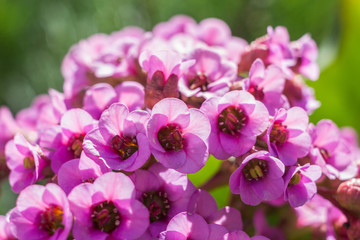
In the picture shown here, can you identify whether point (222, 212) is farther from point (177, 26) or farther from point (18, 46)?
point (18, 46)

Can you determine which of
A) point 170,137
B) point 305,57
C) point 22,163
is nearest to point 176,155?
point 170,137

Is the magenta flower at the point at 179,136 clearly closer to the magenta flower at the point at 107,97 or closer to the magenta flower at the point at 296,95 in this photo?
the magenta flower at the point at 107,97

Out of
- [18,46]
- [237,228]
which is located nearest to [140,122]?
[237,228]

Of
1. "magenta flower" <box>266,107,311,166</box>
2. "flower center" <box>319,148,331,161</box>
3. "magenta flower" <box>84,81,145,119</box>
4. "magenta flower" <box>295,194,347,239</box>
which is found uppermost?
"magenta flower" <box>84,81,145,119</box>

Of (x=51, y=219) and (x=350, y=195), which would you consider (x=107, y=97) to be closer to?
(x=51, y=219)

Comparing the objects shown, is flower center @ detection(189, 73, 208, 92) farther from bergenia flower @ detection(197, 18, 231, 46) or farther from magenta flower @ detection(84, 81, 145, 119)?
bergenia flower @ detection(197, 18, 231, 46)

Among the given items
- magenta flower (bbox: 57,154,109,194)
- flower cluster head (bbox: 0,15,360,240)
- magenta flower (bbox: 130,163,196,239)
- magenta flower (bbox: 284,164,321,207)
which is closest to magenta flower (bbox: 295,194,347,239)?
flower cluster head (bbox: 0,15,360,240)

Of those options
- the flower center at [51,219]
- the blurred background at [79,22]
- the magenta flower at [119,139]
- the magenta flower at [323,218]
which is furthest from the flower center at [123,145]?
the blurred background at [79,22]
